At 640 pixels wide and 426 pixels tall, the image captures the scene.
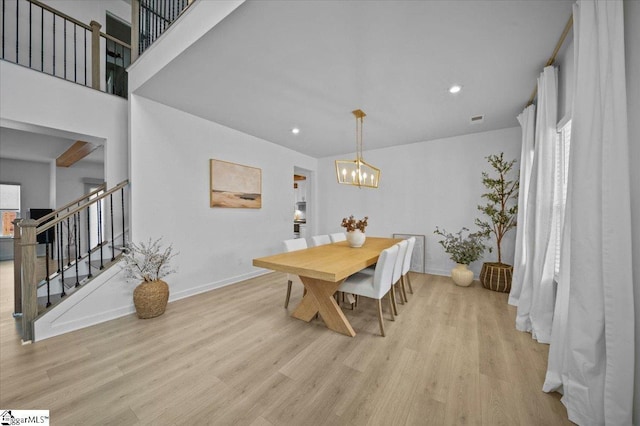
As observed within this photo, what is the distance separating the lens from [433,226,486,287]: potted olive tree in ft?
12.4

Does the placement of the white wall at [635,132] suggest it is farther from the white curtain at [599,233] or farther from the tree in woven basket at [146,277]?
the tree in woven basket at [146,277]

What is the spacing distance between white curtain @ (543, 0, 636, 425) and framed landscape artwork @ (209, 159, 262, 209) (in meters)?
3.95

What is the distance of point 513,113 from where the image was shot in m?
3.37

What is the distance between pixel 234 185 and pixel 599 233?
4.11m

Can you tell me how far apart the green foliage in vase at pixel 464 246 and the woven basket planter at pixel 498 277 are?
303 mm

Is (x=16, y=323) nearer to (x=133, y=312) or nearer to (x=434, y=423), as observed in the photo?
(x=133, y=312)

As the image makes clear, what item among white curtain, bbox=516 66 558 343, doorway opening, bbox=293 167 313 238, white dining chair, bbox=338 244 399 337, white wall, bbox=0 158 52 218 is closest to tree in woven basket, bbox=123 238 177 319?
white dining chair, bbox=338 244 399 337

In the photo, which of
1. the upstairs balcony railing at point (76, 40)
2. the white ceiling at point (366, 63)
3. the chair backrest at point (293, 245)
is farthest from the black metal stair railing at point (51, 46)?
the chair backrest at point (293, 245)

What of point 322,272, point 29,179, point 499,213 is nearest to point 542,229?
point 499,213

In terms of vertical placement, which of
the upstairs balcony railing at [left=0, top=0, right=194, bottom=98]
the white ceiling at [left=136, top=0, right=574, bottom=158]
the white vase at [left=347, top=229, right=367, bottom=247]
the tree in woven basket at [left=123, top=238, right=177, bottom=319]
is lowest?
the tree in woven basket at [left=123, top=238, right=177, bottom=319]

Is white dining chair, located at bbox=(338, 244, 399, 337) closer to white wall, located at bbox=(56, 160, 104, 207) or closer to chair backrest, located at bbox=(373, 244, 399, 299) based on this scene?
chair backrest, located at bbox=(373, 244, 399, 299)

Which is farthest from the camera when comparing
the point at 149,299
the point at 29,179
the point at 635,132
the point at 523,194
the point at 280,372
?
the point at 29,179

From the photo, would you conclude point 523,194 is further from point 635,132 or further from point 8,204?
point 8,204

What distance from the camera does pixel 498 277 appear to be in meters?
3.49
